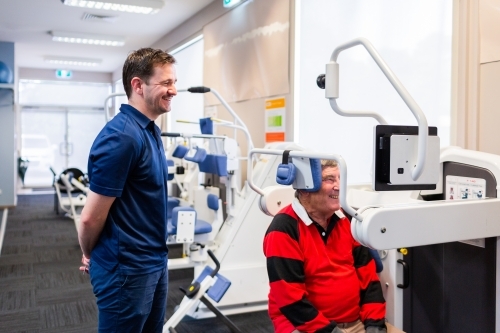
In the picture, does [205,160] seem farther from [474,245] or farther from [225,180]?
[474,245]

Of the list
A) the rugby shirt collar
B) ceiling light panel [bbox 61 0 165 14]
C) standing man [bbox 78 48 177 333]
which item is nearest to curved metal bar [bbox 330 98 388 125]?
the rugby shirt collar

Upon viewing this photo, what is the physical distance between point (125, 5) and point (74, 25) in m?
1.77

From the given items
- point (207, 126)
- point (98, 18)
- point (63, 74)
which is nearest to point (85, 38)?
point (98, 18)

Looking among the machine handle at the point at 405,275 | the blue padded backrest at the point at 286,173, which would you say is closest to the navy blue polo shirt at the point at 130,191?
the blue padded backrest at the point at 286,173

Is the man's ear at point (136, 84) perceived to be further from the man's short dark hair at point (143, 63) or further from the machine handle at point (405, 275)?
the machine handle at point (405, 275)

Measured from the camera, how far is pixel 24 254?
17.5ft

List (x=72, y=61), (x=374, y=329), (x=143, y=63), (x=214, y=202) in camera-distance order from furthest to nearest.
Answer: (x=72, y=61) → (x=214, y=202) → (x=374, y=329) → (x=143, y=63)

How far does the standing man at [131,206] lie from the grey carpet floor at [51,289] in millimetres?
1715

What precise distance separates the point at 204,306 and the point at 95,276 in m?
1.87

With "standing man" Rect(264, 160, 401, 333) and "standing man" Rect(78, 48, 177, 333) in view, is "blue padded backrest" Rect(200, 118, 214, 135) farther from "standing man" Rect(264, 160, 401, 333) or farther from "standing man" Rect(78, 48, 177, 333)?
"standing man" Rect(78, 48, 177, 333)

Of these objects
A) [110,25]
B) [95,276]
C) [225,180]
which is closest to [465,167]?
[95,276]

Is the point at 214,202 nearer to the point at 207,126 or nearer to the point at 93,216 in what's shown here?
the point at 207,126

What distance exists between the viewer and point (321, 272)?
189 centimetres

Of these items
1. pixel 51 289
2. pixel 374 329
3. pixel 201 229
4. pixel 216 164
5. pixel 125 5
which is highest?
pixel 125 5
